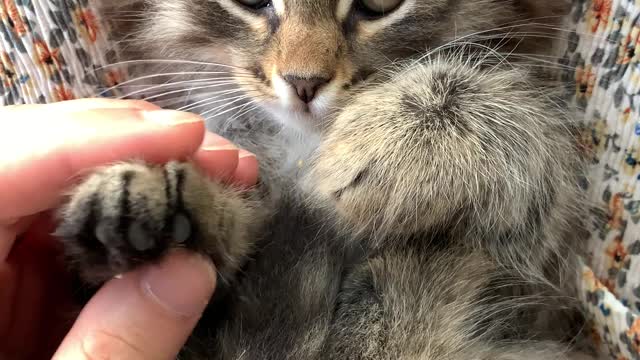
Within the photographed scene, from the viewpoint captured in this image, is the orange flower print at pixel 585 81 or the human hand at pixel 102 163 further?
the orange flower print at pixel 585 81

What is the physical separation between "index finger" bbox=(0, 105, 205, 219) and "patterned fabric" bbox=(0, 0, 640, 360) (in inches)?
14.4

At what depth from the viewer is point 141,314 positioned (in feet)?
2.50

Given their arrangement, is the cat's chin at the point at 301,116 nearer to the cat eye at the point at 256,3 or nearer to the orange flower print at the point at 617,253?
the cat eye at the point at 256,3

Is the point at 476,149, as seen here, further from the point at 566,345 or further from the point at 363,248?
the point at 566,345

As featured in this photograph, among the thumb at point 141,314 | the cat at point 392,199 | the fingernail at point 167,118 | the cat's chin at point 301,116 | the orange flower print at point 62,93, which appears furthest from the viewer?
the orange flower print at point 62,93

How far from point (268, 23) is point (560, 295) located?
76 cm

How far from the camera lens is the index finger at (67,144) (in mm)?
771

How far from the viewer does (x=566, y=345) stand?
1140mm

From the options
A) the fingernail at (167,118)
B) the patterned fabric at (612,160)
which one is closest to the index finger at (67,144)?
the fingernail at (167,118)

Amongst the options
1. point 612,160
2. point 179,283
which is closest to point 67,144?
point 179,283

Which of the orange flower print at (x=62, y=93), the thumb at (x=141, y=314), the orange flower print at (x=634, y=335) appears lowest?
the orange flower print at (x=634, y=335)

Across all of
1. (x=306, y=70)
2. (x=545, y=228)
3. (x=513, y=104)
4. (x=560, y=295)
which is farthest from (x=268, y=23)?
(x=560, y=295)

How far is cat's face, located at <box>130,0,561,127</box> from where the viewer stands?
3.37 feet

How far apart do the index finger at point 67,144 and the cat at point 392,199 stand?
0.12 feet
